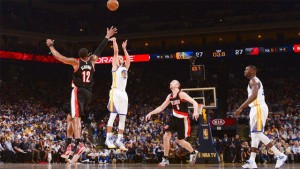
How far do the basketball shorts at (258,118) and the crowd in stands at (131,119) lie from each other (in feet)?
41.5

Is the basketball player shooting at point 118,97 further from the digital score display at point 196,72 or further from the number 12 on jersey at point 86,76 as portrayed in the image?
the digital score display at point 196,72

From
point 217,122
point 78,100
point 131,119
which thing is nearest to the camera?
point 78,100

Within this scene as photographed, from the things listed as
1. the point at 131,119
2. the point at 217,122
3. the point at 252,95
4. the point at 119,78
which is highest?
the point at 131,119

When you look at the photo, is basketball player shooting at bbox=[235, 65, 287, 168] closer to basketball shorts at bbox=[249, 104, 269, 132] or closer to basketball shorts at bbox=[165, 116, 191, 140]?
basketball shorts at bbox=[249, 104, 269, 132]

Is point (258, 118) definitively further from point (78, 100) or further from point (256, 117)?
point (78, 100)

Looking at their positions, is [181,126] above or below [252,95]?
below

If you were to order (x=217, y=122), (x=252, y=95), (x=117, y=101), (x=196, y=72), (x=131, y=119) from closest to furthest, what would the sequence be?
(x=252, y=95)
(x=117, y=101)
(x=196, y=72)
(x=217, y=122)
(x=131, y=119)

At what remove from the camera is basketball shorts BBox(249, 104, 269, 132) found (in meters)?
9.35

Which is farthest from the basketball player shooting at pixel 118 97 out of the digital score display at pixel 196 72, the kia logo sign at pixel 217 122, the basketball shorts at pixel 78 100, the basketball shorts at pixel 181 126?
the kia logo sign at pixel 217 122

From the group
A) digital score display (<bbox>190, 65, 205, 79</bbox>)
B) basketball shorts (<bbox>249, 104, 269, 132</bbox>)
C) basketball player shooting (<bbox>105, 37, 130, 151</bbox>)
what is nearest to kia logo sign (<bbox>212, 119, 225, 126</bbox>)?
digital score display (<bbox>190, 65, 205, 79</bbox>)

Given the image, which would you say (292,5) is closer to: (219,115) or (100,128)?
(219,115)

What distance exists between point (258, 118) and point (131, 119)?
22.2 metres

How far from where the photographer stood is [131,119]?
103 ft

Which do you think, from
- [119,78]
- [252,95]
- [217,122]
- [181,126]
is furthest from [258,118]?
[217,122]
